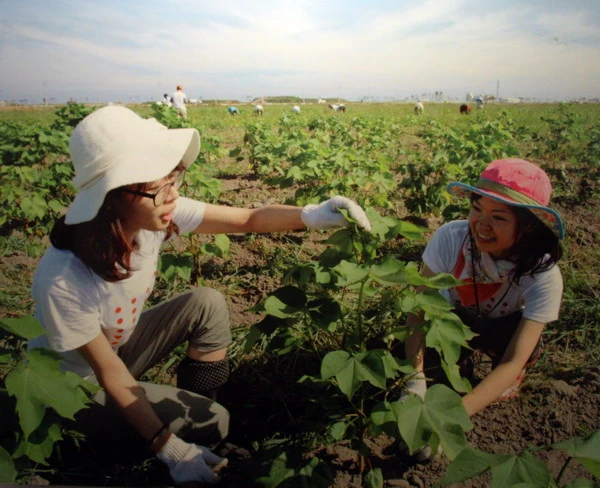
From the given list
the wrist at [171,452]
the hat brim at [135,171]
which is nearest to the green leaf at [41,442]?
the wrist at [171,452]

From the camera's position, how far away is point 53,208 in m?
3.91

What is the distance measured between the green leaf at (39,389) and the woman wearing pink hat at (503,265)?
104cm

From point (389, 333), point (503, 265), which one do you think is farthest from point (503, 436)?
point (389, 333)

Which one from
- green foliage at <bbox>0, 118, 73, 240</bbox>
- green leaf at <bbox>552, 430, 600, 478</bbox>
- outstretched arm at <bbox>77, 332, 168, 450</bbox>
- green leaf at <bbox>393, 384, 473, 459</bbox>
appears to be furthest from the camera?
green foliage at <bbox>0, 118, 73, 240</bbox>

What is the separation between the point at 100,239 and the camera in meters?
1.34

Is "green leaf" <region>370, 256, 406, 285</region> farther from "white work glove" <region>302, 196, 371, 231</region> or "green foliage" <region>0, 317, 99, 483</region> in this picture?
"green foliage" <region>0, 317, 99, 483</region>

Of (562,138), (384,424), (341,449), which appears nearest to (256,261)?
(341,449)

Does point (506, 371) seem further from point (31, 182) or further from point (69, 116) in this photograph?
point (69, 116)

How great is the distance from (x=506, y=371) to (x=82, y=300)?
5.24 ft

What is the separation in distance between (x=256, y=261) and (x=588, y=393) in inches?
Answer: 93.7

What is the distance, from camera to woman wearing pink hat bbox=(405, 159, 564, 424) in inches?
60.5

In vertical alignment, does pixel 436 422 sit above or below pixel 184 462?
above

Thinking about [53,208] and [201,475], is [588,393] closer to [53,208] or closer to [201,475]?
[201,475]

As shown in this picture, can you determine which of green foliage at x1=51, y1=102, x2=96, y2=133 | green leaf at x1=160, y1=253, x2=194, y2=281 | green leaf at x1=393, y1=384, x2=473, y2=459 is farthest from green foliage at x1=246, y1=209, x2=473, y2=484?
green foliage at x1=51, y1=102, x2=96, y2=133
